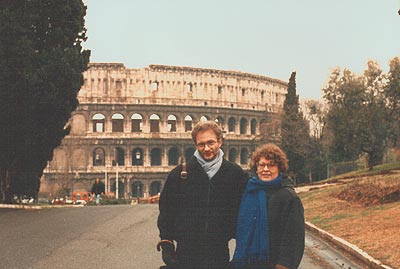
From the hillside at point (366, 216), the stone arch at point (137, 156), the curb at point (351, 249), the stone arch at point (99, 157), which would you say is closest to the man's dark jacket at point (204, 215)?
the curb at point (351, 249)

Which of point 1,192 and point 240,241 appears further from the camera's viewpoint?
point 1,192

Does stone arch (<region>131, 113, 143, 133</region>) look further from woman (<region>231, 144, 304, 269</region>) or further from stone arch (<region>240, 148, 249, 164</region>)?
woman (<region>231, 144, 304, 269</region>)

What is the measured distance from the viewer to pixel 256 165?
14.3ft

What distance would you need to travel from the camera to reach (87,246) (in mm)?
10625

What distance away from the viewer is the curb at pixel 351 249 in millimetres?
8078

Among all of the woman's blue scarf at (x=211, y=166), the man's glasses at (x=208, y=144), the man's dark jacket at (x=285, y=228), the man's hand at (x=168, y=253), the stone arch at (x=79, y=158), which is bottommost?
the stone arch at (x=79, y=158)

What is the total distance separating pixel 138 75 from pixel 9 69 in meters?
56.0

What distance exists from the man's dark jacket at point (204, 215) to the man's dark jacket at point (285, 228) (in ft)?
1.27

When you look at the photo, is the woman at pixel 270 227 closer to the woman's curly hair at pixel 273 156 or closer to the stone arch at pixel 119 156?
the woman's curly hair at pixel 273 156

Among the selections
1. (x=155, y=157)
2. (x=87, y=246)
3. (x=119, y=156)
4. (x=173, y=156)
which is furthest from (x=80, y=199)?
(x=87, y=246)

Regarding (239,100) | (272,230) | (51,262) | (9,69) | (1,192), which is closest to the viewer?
(272,230)

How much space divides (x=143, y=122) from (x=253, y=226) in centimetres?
6865

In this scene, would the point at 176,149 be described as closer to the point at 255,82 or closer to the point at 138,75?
the point at 138,75

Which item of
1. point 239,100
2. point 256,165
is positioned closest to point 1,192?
point 256,165
